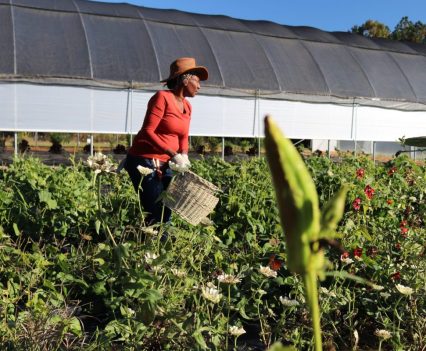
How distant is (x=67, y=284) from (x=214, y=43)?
403 inches

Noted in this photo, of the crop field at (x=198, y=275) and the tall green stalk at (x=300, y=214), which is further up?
the tall green stalk at (x=300, y=214)

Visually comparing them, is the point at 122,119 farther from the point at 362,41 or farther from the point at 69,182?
the point at 362,41

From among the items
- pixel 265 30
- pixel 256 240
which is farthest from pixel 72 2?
pixel 256 240

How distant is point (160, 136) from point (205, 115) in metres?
7.33

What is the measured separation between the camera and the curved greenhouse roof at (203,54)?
32.2 ft

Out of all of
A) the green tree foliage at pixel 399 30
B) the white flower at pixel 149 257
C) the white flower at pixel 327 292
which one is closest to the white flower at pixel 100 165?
→ the white flower at pixel 149 257

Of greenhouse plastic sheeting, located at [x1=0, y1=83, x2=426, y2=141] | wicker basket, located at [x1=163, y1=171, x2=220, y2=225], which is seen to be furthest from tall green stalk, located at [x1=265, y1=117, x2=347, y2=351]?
greenhouse plastic sheeting, located at [x1=0, y1=83, x2=426, y2=141]

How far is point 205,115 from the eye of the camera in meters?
10.8

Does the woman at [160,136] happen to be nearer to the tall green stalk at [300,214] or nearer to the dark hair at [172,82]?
the dark hair at [172,82]

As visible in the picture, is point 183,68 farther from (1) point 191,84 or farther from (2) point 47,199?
(2) point 47,199

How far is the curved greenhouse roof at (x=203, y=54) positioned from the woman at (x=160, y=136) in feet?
20.9

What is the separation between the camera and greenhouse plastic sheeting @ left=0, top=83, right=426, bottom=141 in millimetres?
9336

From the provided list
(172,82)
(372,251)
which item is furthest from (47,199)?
(372,251)

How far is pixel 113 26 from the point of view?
11.2 metres
